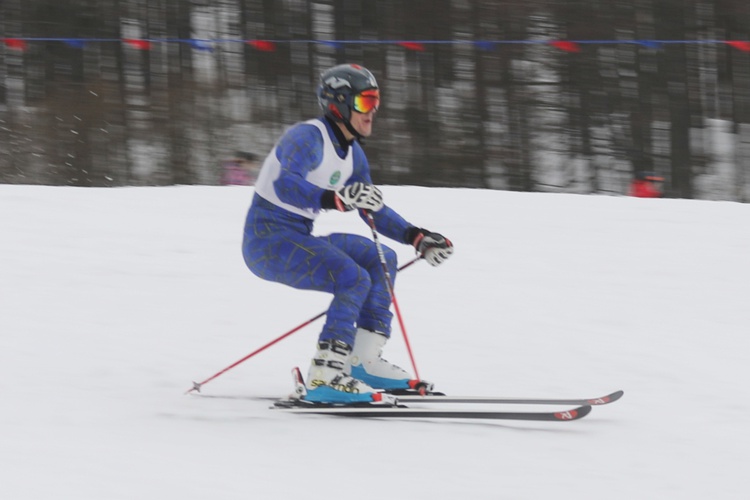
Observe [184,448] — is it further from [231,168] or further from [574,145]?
[574,145]

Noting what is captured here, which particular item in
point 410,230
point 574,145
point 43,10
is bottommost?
point 574,145

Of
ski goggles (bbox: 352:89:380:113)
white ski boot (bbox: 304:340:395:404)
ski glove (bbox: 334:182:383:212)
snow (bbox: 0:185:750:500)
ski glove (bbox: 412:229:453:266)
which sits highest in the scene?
ski goggles (bbox: 352:89:380:113)

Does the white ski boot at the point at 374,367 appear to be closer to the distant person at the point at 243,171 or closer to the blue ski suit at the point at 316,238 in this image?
the blue ski suit at the point at 316,238

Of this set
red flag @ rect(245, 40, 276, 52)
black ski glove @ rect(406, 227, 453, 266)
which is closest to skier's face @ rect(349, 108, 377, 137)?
black ski glove @ rect(406, 227, 453, 266)

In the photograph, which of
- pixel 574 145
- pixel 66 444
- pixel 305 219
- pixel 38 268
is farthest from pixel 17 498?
pixel 574 145

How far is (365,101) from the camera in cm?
438

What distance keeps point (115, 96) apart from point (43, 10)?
198 cm

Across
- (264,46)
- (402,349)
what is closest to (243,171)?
(264,46)

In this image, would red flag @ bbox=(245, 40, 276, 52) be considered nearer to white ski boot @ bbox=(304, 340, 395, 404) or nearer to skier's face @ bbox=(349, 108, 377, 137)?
skier's face @ bbox=(349, 108, 377, 137)

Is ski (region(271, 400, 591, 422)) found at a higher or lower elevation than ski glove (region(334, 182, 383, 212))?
lower

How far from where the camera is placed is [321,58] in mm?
16266

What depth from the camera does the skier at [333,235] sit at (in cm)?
427

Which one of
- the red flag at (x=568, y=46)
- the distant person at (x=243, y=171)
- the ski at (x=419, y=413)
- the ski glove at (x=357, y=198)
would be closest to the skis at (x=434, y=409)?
the ski at (x=419, y=413)

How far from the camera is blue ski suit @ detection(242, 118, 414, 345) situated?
14.1ft
